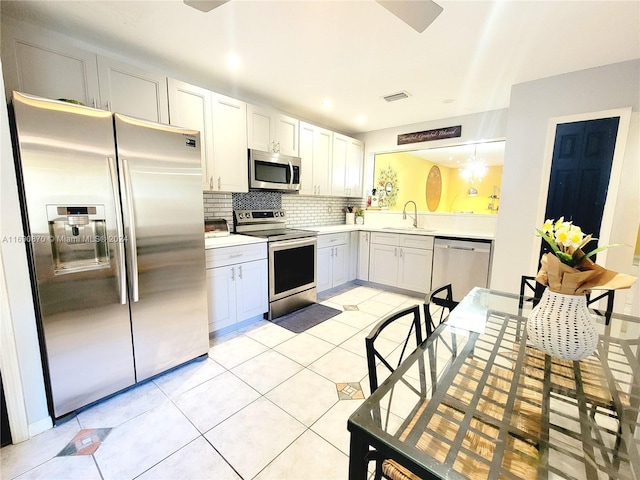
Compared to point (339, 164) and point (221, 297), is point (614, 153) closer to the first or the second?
point (339, 164)

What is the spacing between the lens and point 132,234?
174cm

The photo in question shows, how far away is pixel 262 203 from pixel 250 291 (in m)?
1.28

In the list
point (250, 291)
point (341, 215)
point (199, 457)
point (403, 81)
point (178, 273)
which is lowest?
point (199, 457)

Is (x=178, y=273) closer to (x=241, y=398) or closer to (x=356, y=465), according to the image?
(x=241, y=398)

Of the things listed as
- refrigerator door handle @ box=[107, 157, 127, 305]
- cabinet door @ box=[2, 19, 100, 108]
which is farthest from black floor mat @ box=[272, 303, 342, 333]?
cabinet door @ box=[2, 19, 100, 108]

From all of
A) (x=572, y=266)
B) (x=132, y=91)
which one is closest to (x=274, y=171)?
(x=132, y=91)

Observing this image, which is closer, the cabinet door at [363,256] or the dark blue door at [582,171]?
the dark blue door at [582,171]

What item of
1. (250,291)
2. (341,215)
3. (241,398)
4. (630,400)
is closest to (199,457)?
(241,398)

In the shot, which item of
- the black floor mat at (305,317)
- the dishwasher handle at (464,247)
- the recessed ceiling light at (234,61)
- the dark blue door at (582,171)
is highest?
the recessed ceiling light at (234,61)

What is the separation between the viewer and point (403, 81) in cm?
268

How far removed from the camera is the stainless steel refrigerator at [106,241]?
4.77 ft

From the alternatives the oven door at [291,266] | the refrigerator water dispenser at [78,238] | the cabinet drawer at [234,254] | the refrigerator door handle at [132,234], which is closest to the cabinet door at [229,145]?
the cabinet drawer at [234,254]

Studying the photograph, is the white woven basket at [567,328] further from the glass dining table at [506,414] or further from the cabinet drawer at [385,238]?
the cabinet drawer at [385,238]

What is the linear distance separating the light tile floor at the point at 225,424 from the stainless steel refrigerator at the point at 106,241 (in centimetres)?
19
